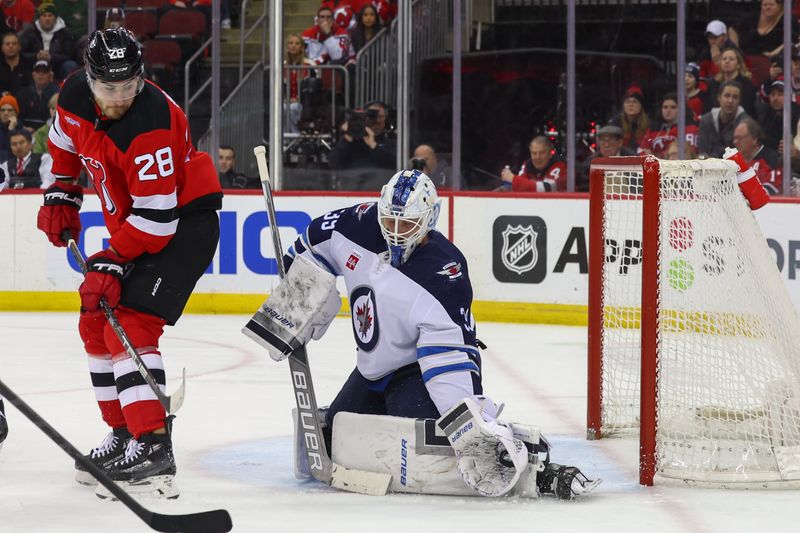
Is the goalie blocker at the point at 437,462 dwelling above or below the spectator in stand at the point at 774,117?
below

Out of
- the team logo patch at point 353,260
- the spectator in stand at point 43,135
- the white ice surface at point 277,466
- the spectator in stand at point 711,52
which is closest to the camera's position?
the white ice surface at point 277,466

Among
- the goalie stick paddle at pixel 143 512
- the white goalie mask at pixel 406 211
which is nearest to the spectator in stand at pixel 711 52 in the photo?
the white goalie mask at pixel 406 211

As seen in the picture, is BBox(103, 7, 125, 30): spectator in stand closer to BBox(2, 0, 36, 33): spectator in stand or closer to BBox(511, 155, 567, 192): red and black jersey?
BBox(2, 0, 36, 33): spectator in stand

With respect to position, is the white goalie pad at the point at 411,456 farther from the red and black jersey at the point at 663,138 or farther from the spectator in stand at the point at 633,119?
the spectator in stand at the point at 633,119

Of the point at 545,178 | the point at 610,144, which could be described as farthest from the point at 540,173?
the point at 610,144

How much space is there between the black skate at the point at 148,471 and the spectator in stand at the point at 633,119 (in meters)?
4.76

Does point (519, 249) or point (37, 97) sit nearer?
point (519, 249)

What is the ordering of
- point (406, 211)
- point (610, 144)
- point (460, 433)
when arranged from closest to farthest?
point (460, 433) → point (406, 211) → point (610, 144)

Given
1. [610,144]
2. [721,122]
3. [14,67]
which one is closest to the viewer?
[721,122]

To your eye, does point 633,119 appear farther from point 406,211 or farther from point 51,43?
point 406,211

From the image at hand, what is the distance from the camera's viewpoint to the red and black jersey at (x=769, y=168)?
7.07m

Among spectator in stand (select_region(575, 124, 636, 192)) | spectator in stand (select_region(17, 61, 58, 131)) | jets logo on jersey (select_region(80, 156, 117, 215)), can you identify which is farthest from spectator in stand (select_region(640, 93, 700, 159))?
jets logo on jersey (select_region(80, 156, 117, 215))

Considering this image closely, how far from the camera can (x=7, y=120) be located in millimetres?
8070

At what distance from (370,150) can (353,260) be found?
4.41 m
